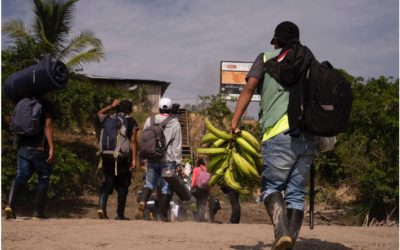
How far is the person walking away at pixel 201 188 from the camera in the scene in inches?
402

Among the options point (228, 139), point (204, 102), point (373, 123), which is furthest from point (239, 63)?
point (228, 139)

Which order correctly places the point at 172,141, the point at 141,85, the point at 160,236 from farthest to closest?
the point at 141,85
the point at 172,141
the point at 160,236

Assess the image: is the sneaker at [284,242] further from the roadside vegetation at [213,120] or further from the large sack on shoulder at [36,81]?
the roadside vegetation at [213,120]

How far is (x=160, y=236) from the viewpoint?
559cm

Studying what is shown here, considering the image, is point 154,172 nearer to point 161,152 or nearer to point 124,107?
point 161,152

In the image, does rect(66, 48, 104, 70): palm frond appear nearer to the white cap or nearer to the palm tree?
the palm tree

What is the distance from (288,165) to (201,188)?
6.23 metres

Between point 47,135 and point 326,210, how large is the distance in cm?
1167

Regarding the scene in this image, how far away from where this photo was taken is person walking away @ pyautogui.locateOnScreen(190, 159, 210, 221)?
10.2 metres

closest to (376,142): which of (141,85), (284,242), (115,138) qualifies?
(115,138)

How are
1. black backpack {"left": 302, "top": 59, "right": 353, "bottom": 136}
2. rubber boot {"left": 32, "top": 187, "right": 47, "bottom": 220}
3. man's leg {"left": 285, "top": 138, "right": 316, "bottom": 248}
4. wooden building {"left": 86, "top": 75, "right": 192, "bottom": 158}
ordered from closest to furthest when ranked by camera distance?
1. black backpack {"left": 302, "top": 59, "right": 353, "bottom": 136}
2. man's leg {"left": 285, "top": 138, "right": 316, "bottom": 248}
3. rubber boot {"left": 32, "top": 187, "right": 47, "bottom": 220}
4. wooden building {"left": 86, "top": 75, "right": 192, "bottom": 158}

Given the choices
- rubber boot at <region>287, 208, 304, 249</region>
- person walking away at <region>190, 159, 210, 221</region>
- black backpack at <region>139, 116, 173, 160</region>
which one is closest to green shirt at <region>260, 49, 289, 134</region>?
rubber boot at <region>287, 208, 304, 249</region>

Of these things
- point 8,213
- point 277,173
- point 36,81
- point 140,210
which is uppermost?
point 36,81

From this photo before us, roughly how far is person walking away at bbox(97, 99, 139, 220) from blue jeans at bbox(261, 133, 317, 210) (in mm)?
3729
